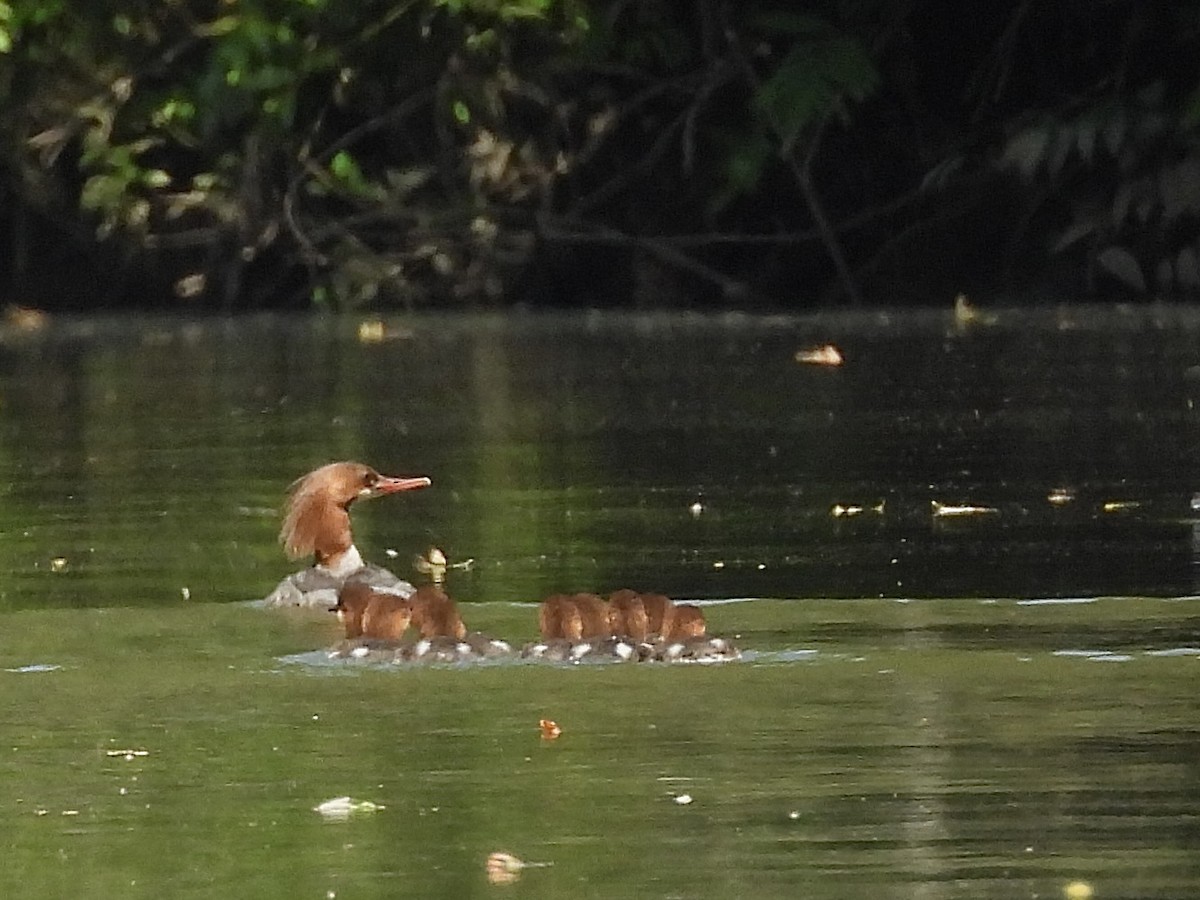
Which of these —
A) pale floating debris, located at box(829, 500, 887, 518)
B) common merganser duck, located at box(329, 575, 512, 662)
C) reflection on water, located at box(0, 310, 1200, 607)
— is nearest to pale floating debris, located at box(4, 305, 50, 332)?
reflection on water, located at box(0, 310, 1200, 607)

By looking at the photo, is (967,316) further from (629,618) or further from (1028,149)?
(629,618)

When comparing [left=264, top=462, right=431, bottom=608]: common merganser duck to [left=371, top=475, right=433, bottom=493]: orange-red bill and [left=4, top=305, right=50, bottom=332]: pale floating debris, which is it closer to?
[left=371, top=475, right=433, bottom=493]: orange-red bill

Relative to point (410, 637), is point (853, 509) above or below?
above

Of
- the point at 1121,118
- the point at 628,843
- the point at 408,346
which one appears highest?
the point at 1121,118

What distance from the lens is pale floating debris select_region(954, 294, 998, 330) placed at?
15375 mm

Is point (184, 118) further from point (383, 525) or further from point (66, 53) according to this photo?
point (383, 525)

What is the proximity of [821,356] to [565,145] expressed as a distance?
630 centimetres

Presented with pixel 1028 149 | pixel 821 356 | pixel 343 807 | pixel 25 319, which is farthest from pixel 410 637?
pixel 25 319

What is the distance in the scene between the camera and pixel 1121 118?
16.7m

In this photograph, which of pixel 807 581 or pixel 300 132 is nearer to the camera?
pixel 807 581

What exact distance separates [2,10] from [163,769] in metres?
14.3

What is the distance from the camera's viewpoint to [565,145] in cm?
1928

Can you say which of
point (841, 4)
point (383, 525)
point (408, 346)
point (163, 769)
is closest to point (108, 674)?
point (163, 769)

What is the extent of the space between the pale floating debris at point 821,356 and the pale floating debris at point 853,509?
4881 millimetres
